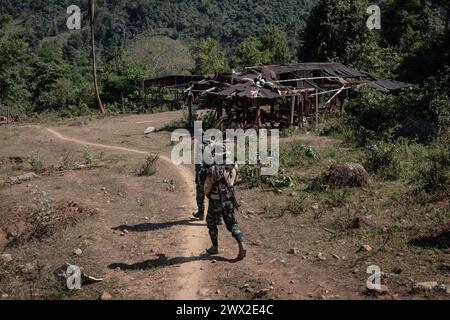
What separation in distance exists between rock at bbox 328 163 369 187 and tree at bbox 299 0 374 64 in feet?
72.6

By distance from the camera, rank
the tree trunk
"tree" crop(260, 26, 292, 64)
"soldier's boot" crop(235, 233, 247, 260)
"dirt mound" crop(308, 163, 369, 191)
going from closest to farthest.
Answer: "soldier's boot" crop(235, 233, 247, 260)
"dirt mound" crop(308, 163, 369, 191)
the tree trunk
"tree" crop(260, 26, 292, 64)

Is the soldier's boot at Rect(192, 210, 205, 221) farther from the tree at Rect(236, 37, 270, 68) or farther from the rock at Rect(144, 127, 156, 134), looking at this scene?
the tree at Rect(236, 37, 270, 68)

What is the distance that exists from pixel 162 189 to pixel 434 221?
18.8 ft

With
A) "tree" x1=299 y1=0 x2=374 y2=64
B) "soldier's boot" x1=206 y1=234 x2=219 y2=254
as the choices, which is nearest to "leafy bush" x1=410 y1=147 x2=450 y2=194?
"soldier's boot" x1=206 y1=234 x2=219 y2=254

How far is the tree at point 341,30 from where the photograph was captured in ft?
105

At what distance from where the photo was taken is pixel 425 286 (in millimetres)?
6070

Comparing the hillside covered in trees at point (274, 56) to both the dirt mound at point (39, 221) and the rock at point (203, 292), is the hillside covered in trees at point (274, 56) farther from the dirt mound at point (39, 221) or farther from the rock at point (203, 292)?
the rock at point (203, 292)

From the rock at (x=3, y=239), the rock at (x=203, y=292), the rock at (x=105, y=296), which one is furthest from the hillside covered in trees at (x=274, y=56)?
the rock at (x=105, y=296)

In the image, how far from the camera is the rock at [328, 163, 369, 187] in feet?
35.2

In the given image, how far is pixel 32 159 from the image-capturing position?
1438cm

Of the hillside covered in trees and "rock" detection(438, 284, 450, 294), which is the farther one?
the hillside covered in trees

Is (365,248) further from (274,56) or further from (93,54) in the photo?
(274,56)
